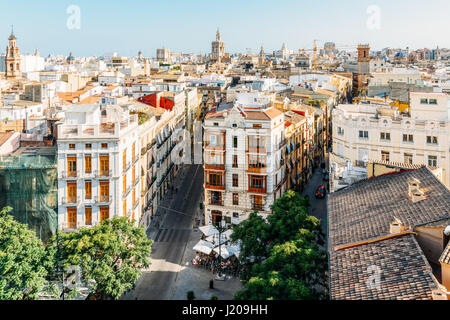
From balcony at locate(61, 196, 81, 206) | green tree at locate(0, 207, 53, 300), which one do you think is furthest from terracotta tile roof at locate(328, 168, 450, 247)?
balcony at locate(61, 196, 81, 206)

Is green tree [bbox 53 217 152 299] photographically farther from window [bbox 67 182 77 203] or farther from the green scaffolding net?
the green scaffolding net

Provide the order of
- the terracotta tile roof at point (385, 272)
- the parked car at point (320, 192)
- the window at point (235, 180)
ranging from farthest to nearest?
the parked car at point (320, 192)
the window at point (235, 180)
the terracotta tile roof at point (385, 272)

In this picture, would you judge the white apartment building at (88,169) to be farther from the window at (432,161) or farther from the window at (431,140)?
the window at (432,161)

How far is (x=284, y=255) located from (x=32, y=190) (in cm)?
1880

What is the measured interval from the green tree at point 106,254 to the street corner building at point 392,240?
1107cm

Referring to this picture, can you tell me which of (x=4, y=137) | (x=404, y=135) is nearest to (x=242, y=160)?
(x=404, y=135)

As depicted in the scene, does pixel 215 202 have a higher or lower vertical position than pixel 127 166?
lower

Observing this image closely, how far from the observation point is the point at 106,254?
2455cm

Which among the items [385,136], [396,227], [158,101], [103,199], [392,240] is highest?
[158,101]

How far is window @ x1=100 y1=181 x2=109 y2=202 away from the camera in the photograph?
3136 cm

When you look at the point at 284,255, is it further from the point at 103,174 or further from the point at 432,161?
the point at 432,161

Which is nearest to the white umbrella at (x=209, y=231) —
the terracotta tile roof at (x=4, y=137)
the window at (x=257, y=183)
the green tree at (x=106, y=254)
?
the window at (x=257, y=183)

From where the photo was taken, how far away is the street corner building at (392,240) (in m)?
13.7
